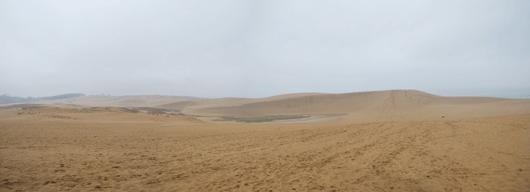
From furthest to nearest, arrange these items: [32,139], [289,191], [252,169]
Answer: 1. [32,139]
2. [252,169]
3. [289,191]

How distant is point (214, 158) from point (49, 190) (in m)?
4.49

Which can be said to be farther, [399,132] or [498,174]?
[399,132]

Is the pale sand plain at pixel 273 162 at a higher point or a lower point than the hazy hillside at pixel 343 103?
lower

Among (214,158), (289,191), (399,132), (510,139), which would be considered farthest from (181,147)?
(510,139)

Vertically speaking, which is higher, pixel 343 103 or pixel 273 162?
pixel 343 103

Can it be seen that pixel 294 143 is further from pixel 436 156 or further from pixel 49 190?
pixel 49 190

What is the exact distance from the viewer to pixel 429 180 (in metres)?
5.63

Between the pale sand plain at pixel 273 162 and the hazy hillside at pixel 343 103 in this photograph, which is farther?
the hazy hillside at pixel 343 103

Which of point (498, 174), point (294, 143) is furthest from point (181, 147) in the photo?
point (498, 174)

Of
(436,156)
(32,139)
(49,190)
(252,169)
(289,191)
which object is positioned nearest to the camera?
(49,190)

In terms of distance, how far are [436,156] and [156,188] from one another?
9.80m

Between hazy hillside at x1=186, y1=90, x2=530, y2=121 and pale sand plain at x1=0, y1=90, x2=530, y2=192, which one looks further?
hazy hillside at x1=186, y1=90, x2=530, y2=121

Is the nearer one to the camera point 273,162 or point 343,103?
point 273,162

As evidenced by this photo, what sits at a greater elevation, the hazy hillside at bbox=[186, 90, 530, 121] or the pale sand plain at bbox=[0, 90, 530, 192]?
the hazy hillside at bbox=[186, 90, 530, 121]
